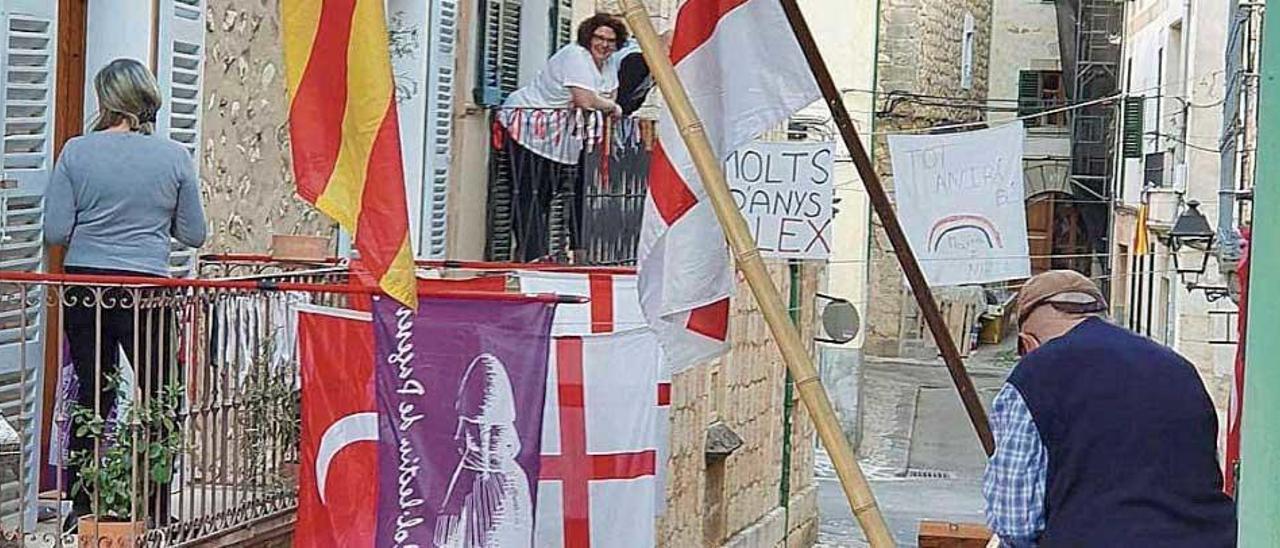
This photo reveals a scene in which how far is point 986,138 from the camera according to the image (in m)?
12.8

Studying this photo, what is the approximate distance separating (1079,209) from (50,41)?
3594cm

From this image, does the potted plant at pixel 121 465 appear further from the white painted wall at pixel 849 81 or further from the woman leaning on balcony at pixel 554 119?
the white painted wall at pixel 849 81

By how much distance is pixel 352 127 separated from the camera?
571cm

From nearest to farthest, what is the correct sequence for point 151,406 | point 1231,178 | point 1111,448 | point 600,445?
point 1111,448 → point 151,406 → point 600,445 → point 1231,178

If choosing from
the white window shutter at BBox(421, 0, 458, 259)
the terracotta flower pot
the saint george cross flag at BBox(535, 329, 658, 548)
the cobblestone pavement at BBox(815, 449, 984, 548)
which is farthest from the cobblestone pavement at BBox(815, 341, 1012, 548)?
the terracotta flower pot

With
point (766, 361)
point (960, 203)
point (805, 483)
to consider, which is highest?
point (960, 203)

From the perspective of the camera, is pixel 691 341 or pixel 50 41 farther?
pixel 50 41

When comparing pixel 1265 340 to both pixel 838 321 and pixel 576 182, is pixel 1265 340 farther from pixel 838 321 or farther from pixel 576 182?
pixel 838 321

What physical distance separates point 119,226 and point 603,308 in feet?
7.86

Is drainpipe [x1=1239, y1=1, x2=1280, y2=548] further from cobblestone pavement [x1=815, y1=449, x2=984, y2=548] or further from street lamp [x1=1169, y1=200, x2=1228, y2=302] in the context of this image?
cobblestone pavement [x1=815, y1=449, x2=984, y2=548]

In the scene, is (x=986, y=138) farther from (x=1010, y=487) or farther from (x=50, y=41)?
(x=1010, y=487)

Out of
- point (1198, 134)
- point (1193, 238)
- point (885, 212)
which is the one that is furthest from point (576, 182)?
point (1198, 134)

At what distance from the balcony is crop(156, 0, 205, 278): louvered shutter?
11.0ft

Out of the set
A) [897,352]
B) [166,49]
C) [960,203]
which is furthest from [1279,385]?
[897,352]
